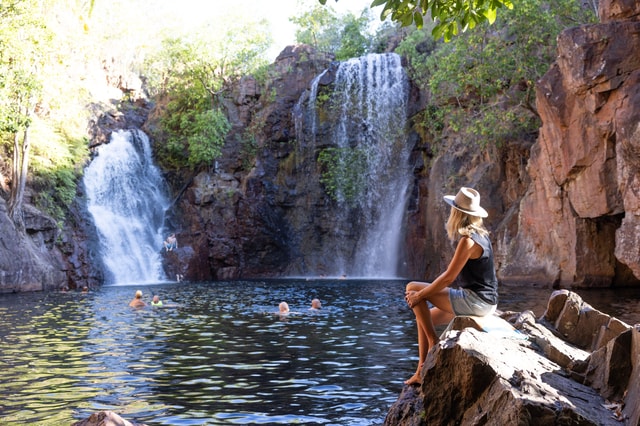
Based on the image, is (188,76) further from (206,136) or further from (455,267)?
(455,267)

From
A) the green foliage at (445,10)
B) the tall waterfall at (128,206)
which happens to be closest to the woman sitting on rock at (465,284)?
the green foliage at (445,10)

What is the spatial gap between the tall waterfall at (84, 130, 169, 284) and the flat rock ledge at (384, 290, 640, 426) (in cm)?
Result: 3037

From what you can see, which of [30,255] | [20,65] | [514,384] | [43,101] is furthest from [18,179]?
[514,384]

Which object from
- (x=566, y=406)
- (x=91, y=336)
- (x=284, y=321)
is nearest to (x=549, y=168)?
(x=284, y=321)

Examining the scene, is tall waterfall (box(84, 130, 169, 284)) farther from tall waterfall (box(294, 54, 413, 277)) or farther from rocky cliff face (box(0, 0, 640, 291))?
tall waterfall (box(294, 54, 413, 277))

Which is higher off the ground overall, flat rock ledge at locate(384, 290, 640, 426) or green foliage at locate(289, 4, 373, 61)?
green foliage at locate(289, 4, 373, 61)

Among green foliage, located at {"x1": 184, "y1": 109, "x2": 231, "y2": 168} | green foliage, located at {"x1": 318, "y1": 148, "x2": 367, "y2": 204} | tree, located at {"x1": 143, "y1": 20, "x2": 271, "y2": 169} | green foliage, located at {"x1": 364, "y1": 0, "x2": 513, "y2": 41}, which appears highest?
tree, located at {"x1": 143, "y1": 20, "x2": 271, "y2": 169}

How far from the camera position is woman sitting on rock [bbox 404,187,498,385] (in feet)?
22.4

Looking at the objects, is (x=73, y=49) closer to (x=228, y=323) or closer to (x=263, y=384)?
(x=228, y=323)

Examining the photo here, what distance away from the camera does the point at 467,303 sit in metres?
6.94

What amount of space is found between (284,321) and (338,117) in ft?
83.9

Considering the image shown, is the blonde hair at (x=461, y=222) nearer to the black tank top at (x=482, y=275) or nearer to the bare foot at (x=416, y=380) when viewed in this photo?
the black tank top at (x=482, y=275)

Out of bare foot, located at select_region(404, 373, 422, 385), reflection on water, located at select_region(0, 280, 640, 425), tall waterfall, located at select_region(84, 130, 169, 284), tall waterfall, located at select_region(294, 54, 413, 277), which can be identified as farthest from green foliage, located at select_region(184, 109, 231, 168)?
bare foot, located at select_region(404, 373, 422, 385)

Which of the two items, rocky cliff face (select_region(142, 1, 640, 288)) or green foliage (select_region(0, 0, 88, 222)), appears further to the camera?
green foliage (select_region(0, 0, 88, 222))
